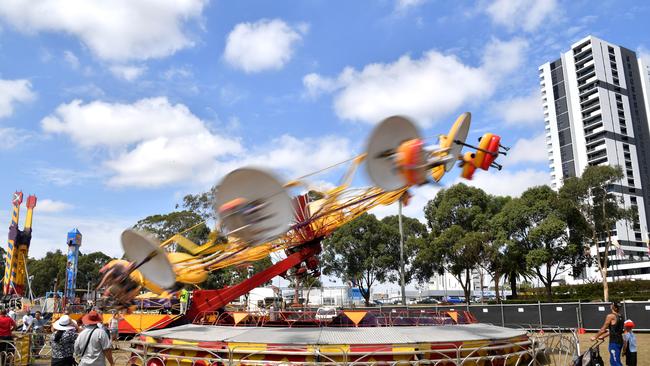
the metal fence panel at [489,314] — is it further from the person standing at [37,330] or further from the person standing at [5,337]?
the person standing at [5,337]

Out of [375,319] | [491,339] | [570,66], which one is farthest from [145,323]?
[570,66]

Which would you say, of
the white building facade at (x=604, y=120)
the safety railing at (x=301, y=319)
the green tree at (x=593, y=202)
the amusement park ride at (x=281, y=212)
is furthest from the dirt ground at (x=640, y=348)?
the white building facade at (x=604, y=120)

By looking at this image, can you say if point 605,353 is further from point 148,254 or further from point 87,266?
point 87,266

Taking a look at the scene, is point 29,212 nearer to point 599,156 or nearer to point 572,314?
point 572,314

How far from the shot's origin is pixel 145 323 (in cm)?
2058

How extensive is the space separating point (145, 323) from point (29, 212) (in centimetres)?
1796

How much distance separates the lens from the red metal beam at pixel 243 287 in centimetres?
1298

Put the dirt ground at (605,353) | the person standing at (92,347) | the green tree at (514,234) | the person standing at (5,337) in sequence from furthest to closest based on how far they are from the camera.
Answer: the green tree at (514,234) < the dirt ground at (605,353) < the person standing at (5,337) < the person standing at (92,347)

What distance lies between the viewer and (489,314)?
26203mm

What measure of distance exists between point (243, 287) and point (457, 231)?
31.9 meters

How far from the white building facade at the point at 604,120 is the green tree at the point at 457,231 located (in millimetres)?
64713

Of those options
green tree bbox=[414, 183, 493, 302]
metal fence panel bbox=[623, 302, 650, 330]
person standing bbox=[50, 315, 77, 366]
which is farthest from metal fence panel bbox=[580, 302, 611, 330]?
person standing bbox=[50, 315, 77, 366]

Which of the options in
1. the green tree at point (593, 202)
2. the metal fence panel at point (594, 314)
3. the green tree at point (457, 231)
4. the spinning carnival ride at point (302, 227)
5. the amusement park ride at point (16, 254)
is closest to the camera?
the spinning carnival ride at point (302, 227)

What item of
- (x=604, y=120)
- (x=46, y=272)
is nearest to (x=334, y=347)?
(x=46, y=272)
